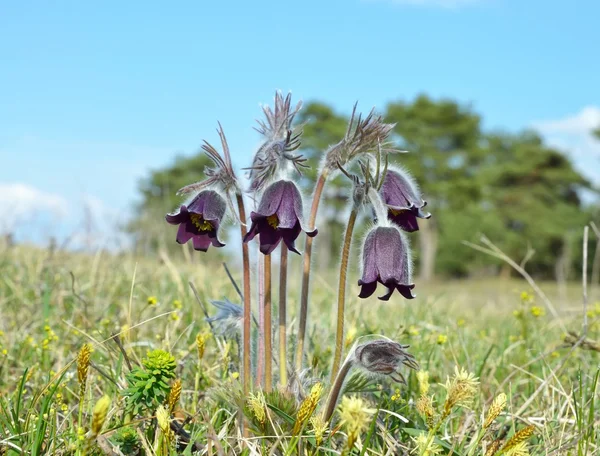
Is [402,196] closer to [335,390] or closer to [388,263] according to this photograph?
[388,263]

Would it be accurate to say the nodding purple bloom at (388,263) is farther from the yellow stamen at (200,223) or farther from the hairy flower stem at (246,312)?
the yellow stamen at (200,223)

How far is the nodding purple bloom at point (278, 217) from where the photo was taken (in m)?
1.93

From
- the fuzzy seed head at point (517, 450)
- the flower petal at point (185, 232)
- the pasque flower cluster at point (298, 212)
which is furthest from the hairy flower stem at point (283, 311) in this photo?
the fuzzy seed head at point (517, 450)

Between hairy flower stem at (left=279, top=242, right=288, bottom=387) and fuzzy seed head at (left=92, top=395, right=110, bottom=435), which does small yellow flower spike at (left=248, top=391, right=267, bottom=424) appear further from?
fuzzy seed head at (left=92, top=395, right=110, bottom=435)

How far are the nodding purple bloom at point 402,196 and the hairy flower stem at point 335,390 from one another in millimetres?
519

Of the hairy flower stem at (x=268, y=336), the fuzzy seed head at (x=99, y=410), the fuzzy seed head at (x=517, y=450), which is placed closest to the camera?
the fuzzy seed head at (x=99, y=410)

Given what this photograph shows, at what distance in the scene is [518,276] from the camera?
134 feet

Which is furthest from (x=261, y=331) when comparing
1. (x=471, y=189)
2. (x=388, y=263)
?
(x=471, y=189)

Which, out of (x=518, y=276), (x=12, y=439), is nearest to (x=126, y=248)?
(x=12, y=439)

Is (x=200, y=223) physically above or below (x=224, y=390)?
above

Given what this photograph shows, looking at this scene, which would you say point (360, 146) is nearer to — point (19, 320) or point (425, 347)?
point (425, 347)

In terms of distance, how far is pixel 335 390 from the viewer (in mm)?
1979

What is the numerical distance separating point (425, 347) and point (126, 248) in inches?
170

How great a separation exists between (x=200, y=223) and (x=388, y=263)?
66 centimetres
